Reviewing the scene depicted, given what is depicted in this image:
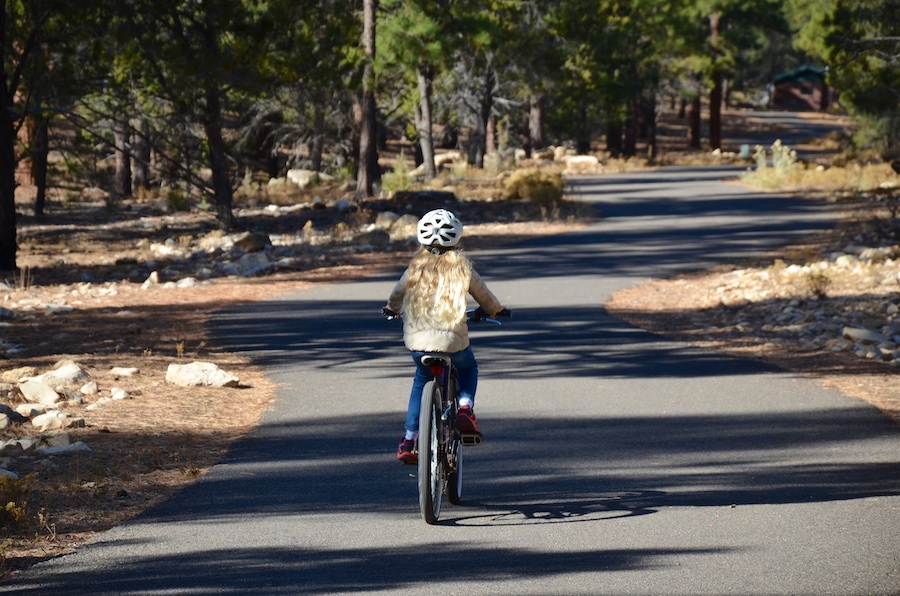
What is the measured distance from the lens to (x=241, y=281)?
767 inches

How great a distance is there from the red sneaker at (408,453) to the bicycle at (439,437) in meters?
0.17

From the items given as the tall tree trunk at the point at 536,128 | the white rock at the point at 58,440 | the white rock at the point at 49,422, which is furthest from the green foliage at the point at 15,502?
the tall tree trunk at the point at 536,128

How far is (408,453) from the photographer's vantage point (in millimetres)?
6680

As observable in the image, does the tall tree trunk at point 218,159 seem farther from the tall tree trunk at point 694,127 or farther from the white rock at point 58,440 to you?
the tall tree trunk at point 694,127

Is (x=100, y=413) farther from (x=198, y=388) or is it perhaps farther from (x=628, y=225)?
(x=628, y=225)

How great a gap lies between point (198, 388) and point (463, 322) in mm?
4759

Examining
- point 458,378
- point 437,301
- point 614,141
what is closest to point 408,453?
point 458,378

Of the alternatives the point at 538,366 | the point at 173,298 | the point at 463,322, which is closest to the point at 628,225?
the point at 173,298

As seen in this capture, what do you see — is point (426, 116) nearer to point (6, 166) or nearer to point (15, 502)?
point (6, 166)

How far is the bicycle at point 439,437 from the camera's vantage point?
6.30m

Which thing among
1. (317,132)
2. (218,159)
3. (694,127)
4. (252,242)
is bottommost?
(252,242)

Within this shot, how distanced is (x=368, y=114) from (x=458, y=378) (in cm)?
2695

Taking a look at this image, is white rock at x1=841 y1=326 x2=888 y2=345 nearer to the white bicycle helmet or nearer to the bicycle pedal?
the bicycle pedal

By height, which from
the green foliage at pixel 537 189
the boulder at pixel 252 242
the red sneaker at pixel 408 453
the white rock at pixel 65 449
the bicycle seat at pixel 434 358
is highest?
the green foliage at pixel 537 189
